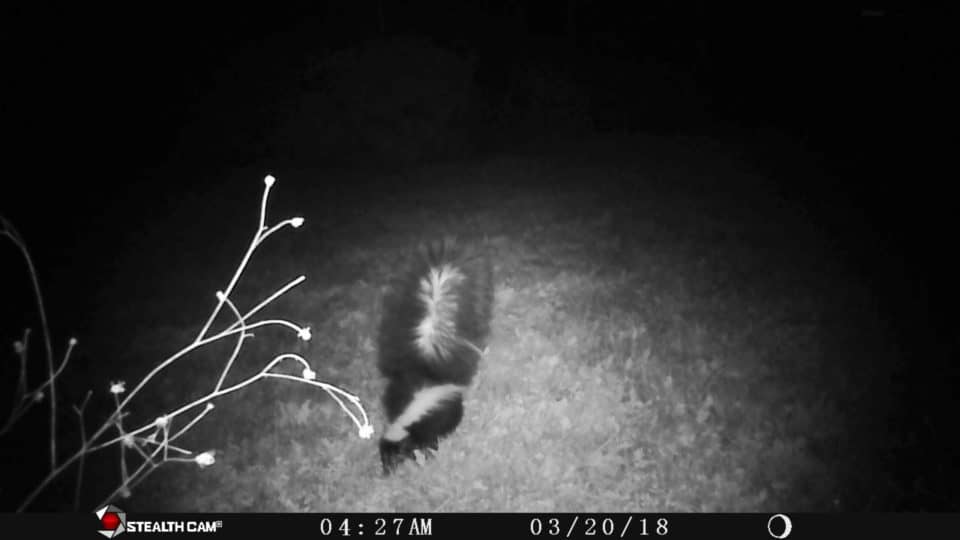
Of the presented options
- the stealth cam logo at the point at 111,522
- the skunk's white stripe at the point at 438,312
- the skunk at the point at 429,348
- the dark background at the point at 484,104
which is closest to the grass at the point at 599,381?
the skunk at the point at 429,348

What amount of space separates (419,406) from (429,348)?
1.51ft

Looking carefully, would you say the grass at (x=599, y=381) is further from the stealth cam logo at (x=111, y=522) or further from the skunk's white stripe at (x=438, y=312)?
the stealth cam logo at (x=111, y=522)

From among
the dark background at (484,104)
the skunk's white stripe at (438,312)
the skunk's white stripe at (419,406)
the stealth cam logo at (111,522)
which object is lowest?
the stealth cam logo at (111,522)

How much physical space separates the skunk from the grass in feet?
0.48

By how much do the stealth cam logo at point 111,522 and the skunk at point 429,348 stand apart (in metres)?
1.30

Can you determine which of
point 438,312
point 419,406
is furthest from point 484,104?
point 419,406

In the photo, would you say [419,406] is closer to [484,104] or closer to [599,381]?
[599,381]

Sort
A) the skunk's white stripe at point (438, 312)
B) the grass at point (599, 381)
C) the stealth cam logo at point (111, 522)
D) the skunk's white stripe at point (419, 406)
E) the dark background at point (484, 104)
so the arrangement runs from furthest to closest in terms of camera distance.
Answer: the dark background at point (484, 104) → the skunk's white stripe at point (438, 312) → the skunk's white stripe at point (419, 406) → the grass at point (599, 381) → the stealth cam logo at point (111, 522)

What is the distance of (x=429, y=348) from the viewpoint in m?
4.11

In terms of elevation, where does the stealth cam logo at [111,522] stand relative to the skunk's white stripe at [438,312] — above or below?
below

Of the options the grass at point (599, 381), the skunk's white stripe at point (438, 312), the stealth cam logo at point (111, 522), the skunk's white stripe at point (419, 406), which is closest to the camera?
the stealth cam logo at point (111, 522)

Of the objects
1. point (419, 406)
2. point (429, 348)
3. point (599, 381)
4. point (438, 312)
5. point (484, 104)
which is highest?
point (484, 104)

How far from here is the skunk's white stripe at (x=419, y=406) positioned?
362 centimetres

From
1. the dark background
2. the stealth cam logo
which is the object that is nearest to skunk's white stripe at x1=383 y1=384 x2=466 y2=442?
the stealth cam logo
